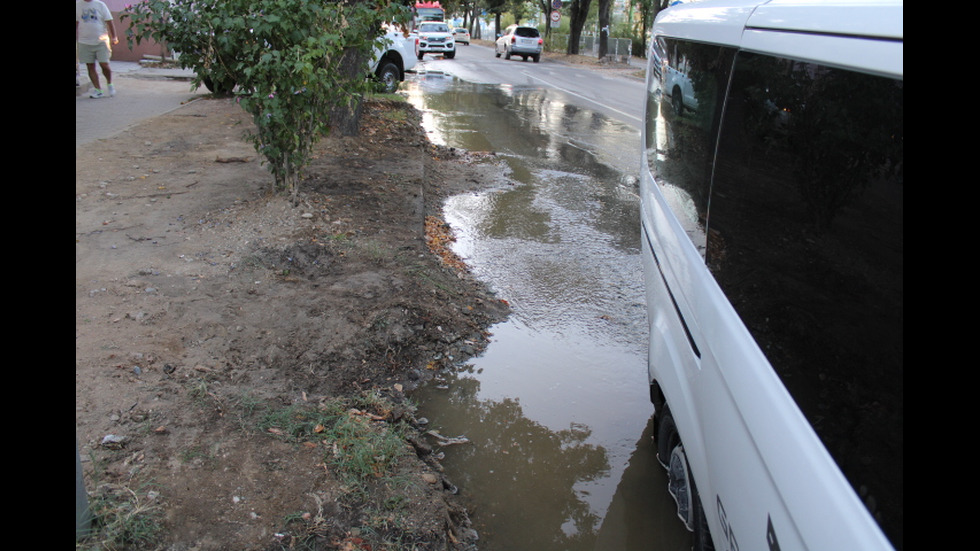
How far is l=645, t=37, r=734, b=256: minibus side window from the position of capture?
8.38 ft

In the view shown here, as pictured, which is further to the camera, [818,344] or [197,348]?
[197,348]

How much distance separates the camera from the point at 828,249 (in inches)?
66.3

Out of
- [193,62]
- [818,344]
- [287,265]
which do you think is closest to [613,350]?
[287,265]

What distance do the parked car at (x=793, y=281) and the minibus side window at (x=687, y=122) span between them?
0.6 inches

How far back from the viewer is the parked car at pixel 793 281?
1400 millimetres

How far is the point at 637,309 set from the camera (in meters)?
5.47

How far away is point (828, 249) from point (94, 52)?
520 inches

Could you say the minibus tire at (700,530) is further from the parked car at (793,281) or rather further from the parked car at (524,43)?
the parked car at (524,43)

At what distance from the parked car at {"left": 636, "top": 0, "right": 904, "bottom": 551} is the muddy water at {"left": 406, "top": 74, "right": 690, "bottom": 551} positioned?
2.26 feet

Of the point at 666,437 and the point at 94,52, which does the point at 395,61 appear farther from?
the point at 666,437

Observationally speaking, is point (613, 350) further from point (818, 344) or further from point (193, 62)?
point (193, 62)

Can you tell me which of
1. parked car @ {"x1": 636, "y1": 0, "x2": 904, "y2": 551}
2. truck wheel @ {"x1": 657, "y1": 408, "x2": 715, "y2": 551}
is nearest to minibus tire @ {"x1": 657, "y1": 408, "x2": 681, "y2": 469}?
truck wheel @ {"x1": 657, "y1": 408, "x2": 715, "y2": 551}
